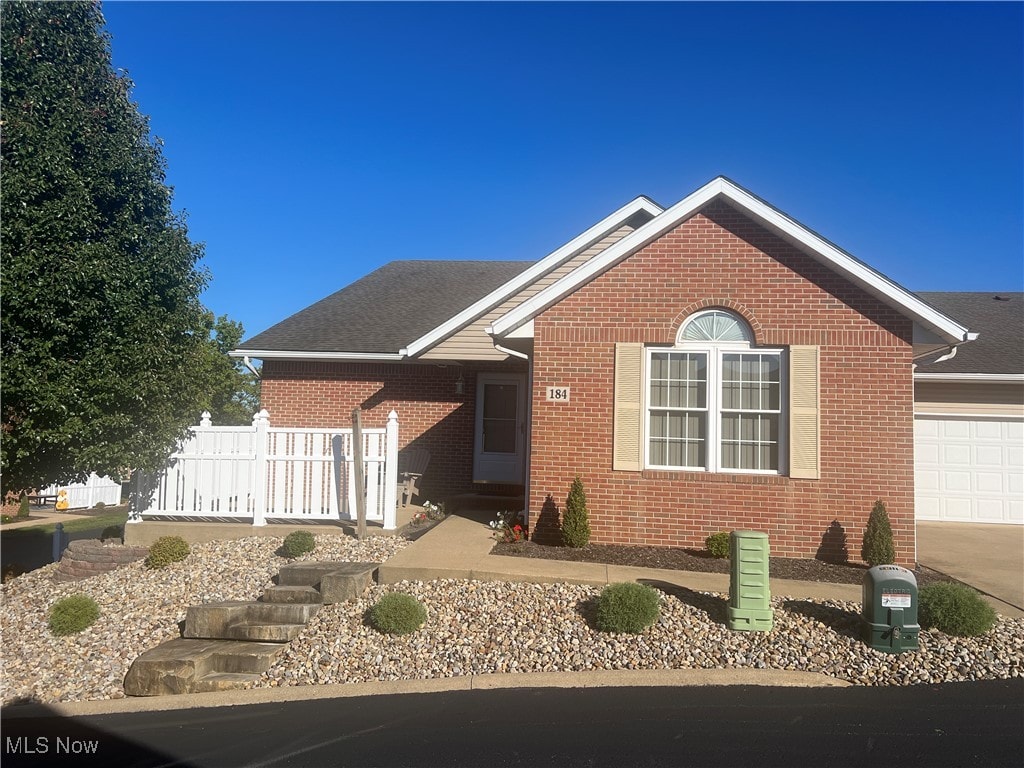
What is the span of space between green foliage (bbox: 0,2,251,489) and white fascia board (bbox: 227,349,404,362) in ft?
12.9

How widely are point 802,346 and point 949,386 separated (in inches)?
237

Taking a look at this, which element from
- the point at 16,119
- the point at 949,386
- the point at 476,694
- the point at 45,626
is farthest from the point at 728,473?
the point at 16,119

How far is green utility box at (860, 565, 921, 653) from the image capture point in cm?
597

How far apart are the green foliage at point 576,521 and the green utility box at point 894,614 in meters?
3.66

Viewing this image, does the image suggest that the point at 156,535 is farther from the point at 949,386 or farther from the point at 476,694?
the point at 949,386

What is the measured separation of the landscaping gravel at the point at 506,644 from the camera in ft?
19.5

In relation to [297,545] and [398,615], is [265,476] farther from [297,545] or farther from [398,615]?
[398,615]

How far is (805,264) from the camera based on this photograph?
9125mm

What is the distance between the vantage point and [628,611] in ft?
20.7

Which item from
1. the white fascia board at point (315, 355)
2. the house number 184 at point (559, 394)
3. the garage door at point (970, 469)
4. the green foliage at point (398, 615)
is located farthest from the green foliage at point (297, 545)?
the garage door at point (970, 469)

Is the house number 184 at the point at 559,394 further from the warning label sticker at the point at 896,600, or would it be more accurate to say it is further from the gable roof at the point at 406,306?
the warning label sticker at the point at 896,600

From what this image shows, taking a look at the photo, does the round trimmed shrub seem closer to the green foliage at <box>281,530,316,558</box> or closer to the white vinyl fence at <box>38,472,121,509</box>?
the green foliage at <box>281,530,316,558</box>

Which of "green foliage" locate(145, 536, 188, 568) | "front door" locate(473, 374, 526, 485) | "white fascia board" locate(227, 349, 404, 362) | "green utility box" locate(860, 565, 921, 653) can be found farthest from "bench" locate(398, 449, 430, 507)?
"green utility box" locate(860, 565, 921, 653)

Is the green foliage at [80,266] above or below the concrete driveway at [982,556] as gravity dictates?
Answer: above
